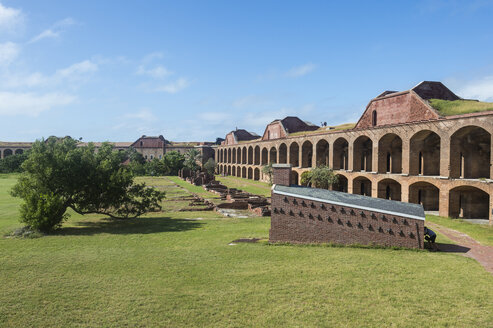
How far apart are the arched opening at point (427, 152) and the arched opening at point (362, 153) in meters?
5.84

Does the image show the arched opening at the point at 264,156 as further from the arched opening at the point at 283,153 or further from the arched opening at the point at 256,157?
the arched opening at the point at 283,153

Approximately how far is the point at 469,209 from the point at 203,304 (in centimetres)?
2142

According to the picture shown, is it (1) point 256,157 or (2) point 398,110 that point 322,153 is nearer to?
(2) point 398,110

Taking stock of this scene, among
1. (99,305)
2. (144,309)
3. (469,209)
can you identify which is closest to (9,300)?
(99,305)

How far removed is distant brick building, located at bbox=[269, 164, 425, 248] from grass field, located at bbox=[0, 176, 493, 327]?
0.61 metres

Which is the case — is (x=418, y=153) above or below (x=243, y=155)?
below

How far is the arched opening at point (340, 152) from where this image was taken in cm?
3425

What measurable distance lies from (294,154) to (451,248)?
30625 millimetres

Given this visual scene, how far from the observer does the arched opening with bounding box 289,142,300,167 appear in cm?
4416

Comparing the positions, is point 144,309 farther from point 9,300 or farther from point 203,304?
point 9,300

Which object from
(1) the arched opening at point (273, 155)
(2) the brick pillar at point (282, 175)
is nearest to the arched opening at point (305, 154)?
(1) the arched opening at point (273, 155)

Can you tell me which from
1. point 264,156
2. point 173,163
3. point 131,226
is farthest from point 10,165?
point 131,226

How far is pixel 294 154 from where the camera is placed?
44.5 meters

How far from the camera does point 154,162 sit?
70.5 meters
